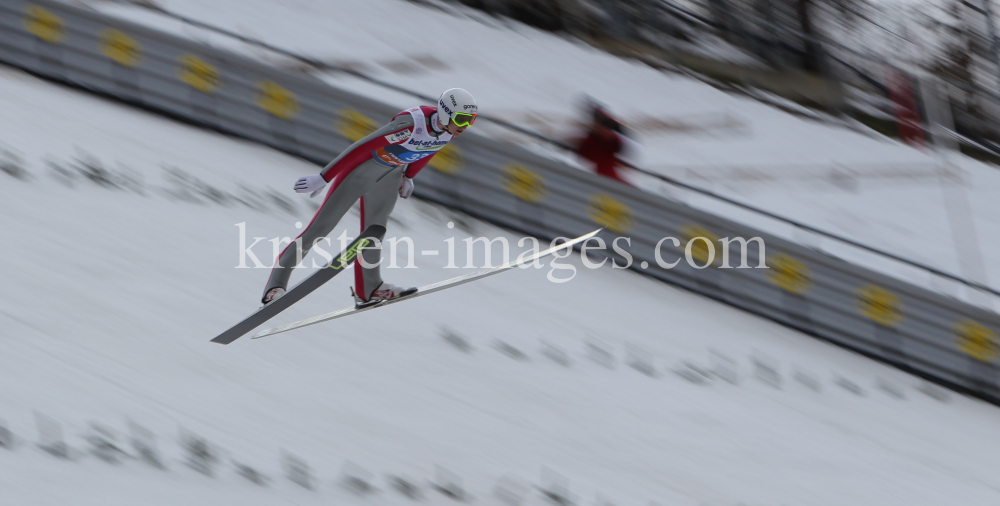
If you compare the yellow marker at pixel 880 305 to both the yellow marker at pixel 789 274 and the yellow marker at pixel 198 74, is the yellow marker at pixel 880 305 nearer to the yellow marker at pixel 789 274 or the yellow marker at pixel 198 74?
the yellow marker at pixel 789 274

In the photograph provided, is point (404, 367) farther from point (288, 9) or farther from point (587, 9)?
point (587, 9)

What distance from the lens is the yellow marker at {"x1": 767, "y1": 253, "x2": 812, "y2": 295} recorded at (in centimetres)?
845

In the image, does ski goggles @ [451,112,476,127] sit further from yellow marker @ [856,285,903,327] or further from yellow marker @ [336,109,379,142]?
yellow marker @ [856,285,903,327]

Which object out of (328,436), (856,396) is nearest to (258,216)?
(328,436)

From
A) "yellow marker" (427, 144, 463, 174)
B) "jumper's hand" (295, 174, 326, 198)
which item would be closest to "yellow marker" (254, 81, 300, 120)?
"yellow marker" (427, 144, 463, 174)

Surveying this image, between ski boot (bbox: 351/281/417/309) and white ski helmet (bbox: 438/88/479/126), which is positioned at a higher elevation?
white ski helmet (bbox: 438/88/479/126)

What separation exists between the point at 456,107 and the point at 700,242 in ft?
16.1

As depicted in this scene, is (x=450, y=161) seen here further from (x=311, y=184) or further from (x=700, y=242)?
(x=311, y=184)

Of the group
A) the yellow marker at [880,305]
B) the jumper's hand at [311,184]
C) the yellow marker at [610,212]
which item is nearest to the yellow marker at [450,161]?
the yellow marker at [610,212]

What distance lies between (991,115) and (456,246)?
629 inches

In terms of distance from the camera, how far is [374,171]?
4391 mm

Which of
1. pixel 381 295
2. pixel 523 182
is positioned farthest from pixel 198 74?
pixel 381 295

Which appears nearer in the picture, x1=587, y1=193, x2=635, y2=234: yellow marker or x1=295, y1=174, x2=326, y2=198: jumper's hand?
x1=295, y1=174, x2=326, y2=198: jumper's hand

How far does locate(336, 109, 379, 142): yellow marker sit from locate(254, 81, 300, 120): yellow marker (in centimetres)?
49
